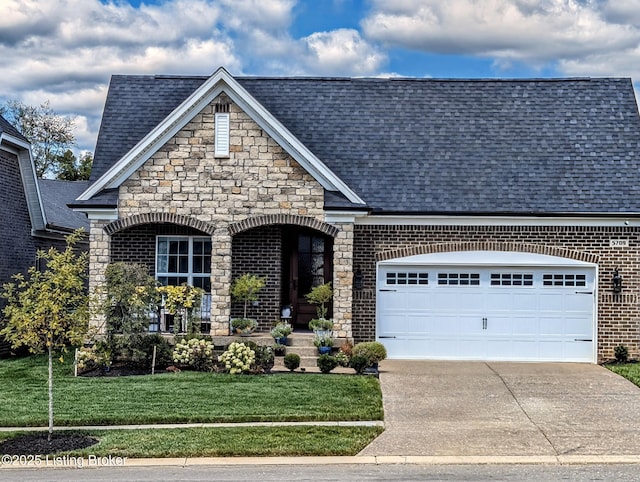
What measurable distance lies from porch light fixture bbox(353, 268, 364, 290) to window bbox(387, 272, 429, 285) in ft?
2.20

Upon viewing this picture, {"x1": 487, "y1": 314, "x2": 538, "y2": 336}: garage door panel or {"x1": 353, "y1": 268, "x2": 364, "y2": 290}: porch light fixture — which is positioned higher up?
{"x1": 353, "y1": 268, "x2": 364, "y2": 290}: porch light fixture

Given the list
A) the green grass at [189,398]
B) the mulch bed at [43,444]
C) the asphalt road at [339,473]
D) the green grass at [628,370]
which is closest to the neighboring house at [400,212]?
the green grass at [628,370]

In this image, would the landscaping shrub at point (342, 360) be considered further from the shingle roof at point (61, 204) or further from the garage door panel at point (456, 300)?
the shingle roof at point (61, 204)

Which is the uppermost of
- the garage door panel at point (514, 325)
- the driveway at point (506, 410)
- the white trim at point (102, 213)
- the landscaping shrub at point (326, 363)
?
the white trim at point (102, 213)

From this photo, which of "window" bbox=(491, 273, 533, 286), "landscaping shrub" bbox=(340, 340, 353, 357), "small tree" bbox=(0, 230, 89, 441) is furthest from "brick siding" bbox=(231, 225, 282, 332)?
"small tree" bbox=(0, 230, 89, 441)

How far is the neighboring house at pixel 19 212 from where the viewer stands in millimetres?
21328

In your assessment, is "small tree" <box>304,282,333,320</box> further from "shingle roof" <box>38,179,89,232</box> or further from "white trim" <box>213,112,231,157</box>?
"shingle roof" <box>38,179,89,232</box>

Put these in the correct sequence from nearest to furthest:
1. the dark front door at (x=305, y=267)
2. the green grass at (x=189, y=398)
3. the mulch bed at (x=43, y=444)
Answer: the mulch bed at (x=43, y=444)
the green grass at (x=189, y=398)
the dark front door at (x=305, y=267)

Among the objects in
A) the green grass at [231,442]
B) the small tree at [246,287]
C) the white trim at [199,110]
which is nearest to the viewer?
the green grass at [231,442]

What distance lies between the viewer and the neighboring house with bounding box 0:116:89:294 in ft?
70.0

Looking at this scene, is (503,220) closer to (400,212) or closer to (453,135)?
(400,212)

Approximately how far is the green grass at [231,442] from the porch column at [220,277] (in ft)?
20.1

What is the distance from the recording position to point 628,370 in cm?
1741

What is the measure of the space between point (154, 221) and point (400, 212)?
5565 mm
